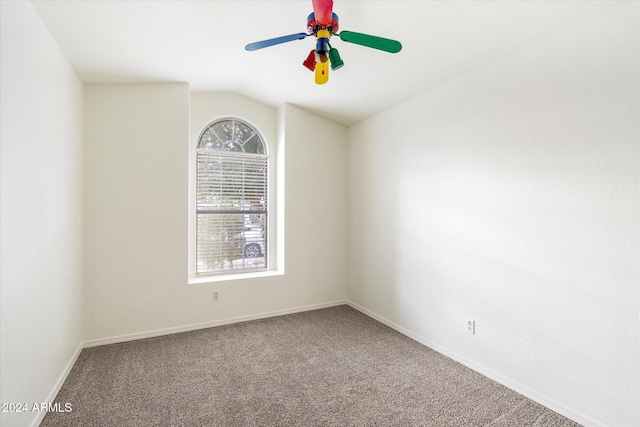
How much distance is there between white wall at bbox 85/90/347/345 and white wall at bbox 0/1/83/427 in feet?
1.06

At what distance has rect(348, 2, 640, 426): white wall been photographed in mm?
1877

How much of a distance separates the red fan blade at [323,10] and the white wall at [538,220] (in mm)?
1626

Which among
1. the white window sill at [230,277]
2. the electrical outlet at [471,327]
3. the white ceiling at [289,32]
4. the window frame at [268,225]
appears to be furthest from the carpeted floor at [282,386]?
the white ceiling at [289,32]

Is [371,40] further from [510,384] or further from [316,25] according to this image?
[510,384]

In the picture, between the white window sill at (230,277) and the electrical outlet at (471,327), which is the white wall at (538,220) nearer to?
the electrical outlet at (471,327)

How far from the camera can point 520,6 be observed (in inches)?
76.2

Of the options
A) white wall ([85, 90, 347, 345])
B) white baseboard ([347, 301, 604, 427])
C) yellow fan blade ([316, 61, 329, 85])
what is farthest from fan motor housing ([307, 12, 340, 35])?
white baseboard ([347, 301, 604, 427])

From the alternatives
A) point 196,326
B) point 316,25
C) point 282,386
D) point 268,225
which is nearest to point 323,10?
point 316,25

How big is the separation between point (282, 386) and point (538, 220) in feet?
7.24

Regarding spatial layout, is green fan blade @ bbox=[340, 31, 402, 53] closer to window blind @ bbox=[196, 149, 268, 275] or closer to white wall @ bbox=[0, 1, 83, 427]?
white wall @ bbox=[0, 1, 83, 427]

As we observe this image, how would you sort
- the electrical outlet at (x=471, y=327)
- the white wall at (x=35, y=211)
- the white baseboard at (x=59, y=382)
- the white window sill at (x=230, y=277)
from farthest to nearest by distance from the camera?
the white window sill at (x=230, y=277), the electrical outlet at (x=471, y=327), the white baseboard at (x=59, y=382), the white wall at (x=35, y=211)

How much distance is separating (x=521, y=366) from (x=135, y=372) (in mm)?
2966

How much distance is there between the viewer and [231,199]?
4.06 metres

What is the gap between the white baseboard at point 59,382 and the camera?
1.98 metres
